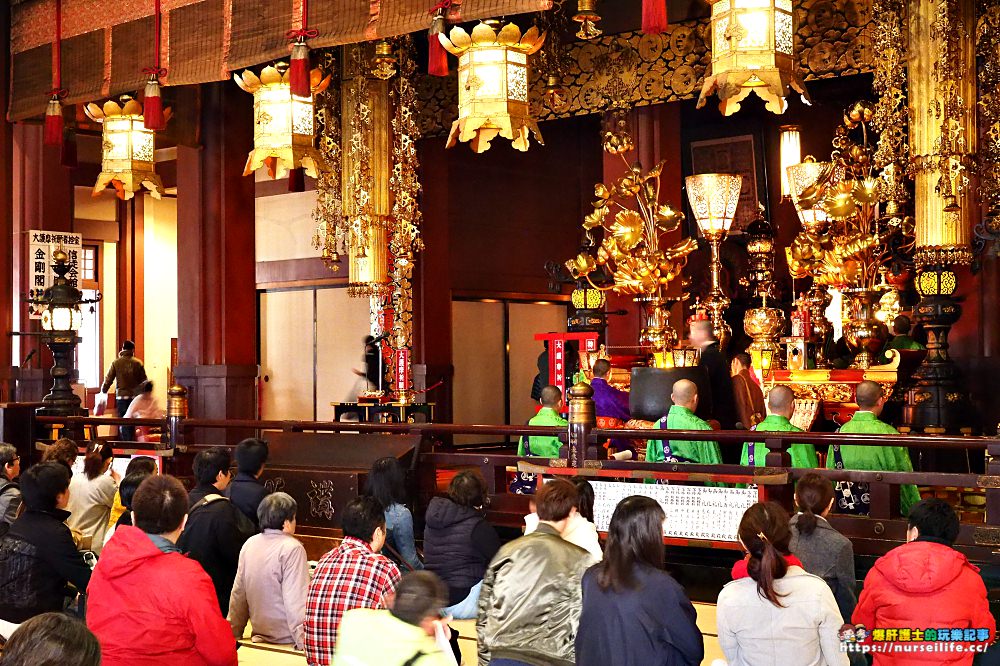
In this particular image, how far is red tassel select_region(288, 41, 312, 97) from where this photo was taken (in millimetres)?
5988

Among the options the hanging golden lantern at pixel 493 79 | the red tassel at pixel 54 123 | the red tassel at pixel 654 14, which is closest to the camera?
the red tassel at pixel 654 14

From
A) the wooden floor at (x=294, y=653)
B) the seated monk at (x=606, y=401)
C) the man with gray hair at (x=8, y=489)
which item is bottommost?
the wooden floor at (x=294, y=653)

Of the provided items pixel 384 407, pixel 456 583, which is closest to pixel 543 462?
pixel 456 583

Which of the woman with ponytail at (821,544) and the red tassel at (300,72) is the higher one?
the red tassel at (300,72)

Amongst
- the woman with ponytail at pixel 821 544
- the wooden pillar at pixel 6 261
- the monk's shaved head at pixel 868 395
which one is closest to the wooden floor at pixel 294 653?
the woman with ponytail at pixel 821 544

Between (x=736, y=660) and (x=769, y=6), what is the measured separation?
109 inches

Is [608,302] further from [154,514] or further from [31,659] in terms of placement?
[31,659]

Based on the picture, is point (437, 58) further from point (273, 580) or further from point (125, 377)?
point (125, 377)

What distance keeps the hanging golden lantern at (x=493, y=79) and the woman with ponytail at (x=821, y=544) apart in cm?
244

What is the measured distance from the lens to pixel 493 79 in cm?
Answer: 562

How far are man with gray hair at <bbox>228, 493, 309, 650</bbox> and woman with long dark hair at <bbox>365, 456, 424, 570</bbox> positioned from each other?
35 centimetres

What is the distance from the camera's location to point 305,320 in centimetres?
1138

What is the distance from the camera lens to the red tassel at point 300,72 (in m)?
5.99

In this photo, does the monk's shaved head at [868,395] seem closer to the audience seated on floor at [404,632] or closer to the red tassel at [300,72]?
the red tassel at [300,72]
